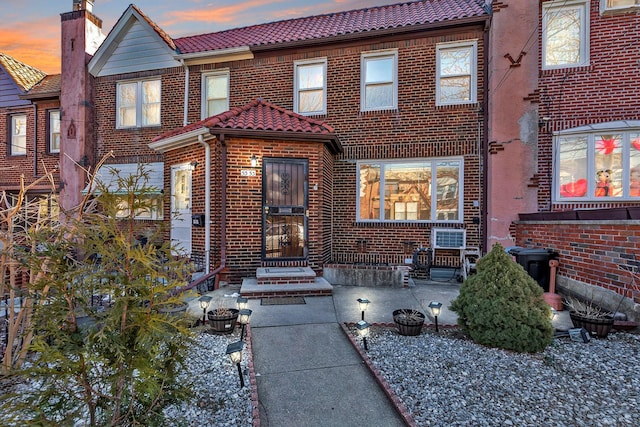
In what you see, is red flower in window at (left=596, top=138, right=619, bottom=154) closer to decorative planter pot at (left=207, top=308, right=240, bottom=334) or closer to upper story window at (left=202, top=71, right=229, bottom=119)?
decorative planter pot at (left=207, top=308, right=240, bottom=334)

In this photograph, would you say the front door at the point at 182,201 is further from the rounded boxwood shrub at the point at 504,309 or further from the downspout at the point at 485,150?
the downspout at the point at 485,150

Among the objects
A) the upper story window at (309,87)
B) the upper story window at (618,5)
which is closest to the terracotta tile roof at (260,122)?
the upper story window at (309,87)

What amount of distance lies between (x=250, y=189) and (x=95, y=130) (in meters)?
7.66

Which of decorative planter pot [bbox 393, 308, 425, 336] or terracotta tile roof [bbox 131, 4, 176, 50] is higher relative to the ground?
terracotta tile roof [bbox 131, 4, 176, 50]

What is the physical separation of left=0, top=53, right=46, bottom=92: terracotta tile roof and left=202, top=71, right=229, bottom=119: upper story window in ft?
26.6

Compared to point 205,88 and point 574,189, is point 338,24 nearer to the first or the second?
point 205,88

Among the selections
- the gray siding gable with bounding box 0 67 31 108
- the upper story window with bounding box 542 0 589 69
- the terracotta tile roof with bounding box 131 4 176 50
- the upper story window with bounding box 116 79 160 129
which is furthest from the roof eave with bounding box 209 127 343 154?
the gray siding gable with bounding box 0 67 31 108

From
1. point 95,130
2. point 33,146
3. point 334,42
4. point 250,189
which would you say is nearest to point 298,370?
point 250,189

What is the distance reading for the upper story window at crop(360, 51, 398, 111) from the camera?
859 centimetres

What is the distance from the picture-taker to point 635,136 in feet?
22.9

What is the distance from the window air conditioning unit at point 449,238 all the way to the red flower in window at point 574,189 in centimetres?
248

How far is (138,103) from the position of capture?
1027cm

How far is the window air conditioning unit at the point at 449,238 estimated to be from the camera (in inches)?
314

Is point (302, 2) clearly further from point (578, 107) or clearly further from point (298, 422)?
point (298, 422)
